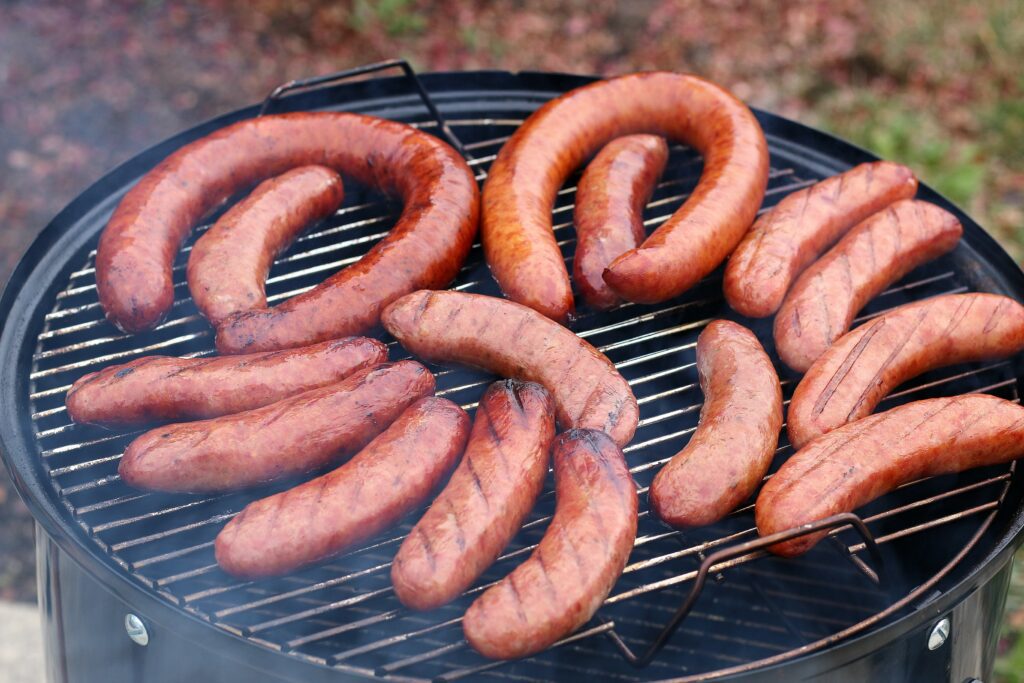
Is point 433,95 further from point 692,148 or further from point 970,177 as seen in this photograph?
point 970,177

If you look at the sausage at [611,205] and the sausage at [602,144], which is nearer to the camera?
the sausage at [602,144]

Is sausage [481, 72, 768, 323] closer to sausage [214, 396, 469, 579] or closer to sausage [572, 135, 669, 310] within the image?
sausage [572, 135, 669, 310]

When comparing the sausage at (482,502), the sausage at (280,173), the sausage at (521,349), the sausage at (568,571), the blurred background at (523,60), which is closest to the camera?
the sausage at (568,571)

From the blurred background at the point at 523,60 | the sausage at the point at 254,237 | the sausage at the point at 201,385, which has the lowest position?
the sausage at the point at 201,385

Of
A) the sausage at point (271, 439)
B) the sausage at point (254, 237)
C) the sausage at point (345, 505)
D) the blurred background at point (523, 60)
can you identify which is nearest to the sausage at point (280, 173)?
the sausage at point (254, 237)

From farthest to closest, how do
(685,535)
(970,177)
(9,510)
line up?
(970,177), (9,510), (685,535)

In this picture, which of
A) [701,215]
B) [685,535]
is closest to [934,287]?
[701,215]

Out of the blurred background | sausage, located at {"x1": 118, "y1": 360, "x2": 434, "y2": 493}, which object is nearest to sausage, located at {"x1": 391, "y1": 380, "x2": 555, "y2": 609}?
sausage, located at {"x1": 118, "y1": 360, "x2": 434, "y2": 493}

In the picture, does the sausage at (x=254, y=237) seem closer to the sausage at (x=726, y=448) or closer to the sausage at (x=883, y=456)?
the sausage at (x=726, y=448)
